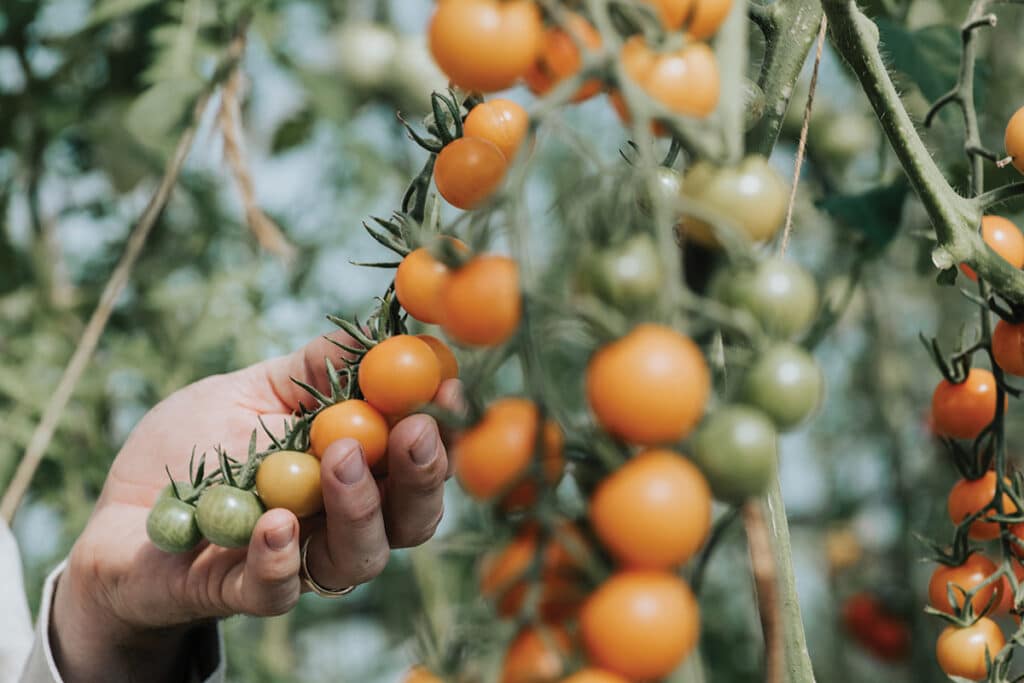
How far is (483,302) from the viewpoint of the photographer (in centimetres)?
33

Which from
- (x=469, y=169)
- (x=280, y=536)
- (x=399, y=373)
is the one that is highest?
(x=469, y=169)

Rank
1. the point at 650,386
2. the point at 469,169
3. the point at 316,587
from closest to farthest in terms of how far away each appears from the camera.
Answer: the point at 650,386, the point at 469,169, the point at 316,587

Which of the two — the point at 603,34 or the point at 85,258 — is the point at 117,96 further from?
the point at 603,34

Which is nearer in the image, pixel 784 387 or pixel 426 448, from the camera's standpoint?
pixel 784 387

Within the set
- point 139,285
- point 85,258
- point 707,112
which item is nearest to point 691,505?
point 707,112

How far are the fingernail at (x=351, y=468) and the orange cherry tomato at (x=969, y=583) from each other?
350mm

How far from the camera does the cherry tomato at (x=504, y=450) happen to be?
310mm

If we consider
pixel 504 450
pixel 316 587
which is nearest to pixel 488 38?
pixel 504 450

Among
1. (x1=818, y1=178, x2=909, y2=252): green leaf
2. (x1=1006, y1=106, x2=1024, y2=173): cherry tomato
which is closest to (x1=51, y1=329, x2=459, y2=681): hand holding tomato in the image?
(x1=1006, y1=106, x2=1024, y2=173): cherry tomato

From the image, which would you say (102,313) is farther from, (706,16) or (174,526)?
(706,16)

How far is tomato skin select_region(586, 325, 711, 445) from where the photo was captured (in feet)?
0.96

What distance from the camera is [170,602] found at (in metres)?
0.79

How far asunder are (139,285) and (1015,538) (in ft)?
4.03

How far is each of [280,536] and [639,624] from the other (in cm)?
35
